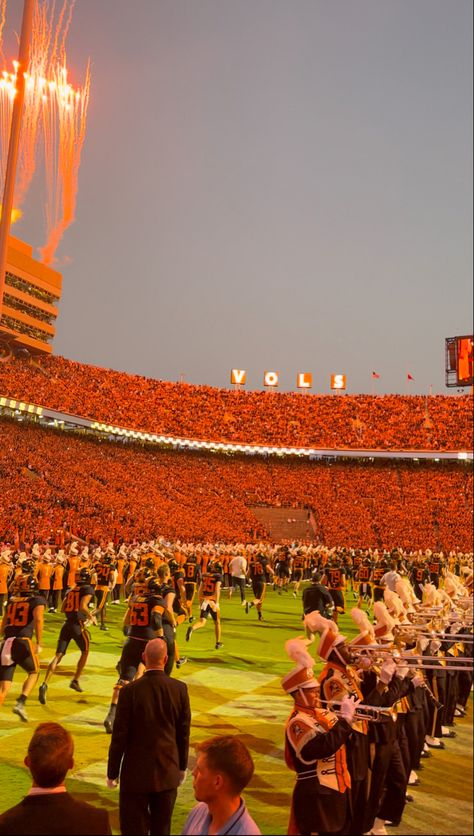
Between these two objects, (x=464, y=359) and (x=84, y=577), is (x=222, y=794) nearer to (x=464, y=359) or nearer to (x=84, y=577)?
(x=84, y=577)

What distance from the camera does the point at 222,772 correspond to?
3.00 meters

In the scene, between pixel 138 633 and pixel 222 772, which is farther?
pixel 138 633

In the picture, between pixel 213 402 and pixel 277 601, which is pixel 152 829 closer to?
pixel 277 601

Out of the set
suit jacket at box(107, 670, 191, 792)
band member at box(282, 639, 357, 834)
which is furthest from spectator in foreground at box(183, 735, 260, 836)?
suit jacket at box(107, 670, 191, 792)

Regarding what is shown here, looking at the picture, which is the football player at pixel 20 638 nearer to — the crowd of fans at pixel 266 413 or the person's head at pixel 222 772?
the person's head at pixel 222 772

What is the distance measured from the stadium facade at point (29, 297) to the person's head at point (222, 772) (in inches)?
2206

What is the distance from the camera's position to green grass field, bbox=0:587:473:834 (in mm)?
2971

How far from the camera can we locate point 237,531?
48.7 meters

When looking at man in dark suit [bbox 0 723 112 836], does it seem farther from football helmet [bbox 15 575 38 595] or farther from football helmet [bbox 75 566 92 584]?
football helmet [bbox 75 566 92 584]

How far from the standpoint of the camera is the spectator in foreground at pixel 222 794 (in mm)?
2943

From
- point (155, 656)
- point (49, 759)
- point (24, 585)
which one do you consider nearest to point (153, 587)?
point (24, 585)

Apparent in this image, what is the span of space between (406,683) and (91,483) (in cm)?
3911

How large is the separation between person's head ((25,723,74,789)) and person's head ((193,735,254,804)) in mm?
642

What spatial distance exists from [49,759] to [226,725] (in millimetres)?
6937
